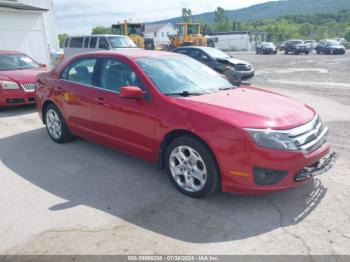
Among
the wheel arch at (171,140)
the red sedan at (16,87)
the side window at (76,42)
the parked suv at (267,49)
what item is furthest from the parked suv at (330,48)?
the wheel arch at (171,140)

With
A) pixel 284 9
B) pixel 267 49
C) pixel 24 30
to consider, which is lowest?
pixel 267 49

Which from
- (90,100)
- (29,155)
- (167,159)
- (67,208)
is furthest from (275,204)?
(29,155)

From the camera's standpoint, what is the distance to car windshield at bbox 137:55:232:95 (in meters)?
4.17

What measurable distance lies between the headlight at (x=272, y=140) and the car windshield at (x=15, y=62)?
314 inches

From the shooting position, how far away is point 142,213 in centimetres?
356

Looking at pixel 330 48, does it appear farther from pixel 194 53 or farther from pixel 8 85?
pixel 8 85

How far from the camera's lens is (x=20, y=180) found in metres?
4.48

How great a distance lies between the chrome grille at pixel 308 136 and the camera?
342cm

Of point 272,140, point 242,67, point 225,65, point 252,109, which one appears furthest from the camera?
point 242,67

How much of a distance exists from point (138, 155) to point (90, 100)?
1.16 metres

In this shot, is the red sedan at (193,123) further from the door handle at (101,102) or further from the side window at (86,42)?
the side window at (86,42)

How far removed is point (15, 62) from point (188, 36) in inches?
831

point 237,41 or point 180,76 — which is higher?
point 180,76

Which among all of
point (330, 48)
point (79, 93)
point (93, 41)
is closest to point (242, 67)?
point (93, 41)
